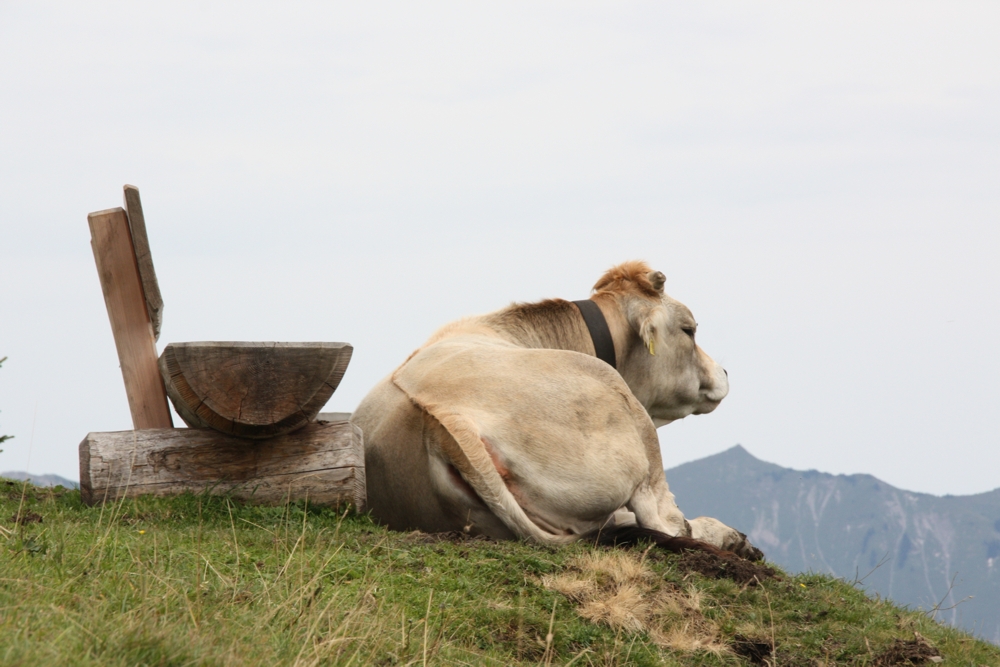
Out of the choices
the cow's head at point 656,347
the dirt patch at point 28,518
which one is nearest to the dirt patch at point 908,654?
the cow's head at point 656,347

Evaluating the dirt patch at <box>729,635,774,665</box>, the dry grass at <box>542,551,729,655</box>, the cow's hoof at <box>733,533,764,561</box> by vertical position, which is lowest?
the cow's hoof at <box>733,533,764,561</box>

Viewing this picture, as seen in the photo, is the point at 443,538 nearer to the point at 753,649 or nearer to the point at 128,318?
the point at 753,649

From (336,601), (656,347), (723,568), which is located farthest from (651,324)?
(336,601)

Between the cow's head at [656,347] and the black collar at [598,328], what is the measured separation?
0.17m

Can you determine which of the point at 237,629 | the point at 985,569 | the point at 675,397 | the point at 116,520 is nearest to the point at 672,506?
the point at 675,397

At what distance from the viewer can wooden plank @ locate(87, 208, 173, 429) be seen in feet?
22.8

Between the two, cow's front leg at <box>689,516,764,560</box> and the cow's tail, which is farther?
cow's front leg at <box>689,516,764,560</box>

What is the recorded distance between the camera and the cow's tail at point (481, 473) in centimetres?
624

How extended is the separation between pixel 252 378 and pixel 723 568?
293cm

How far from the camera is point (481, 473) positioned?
6.23m

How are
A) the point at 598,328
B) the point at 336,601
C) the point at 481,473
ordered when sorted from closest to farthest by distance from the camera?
the point at 336,601 → the point at 481,473 → the point at 598,328

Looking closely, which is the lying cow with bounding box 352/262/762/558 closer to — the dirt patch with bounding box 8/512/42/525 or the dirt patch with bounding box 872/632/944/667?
the dirt patch with bounding box 872/632/944/667

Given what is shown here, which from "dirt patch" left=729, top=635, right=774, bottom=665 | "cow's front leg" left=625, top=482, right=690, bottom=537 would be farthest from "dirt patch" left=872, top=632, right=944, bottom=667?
"cow's front leg" left=625, top=482, right=690, bottom=537

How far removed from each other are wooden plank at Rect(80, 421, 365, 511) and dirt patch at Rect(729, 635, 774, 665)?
258 cm
